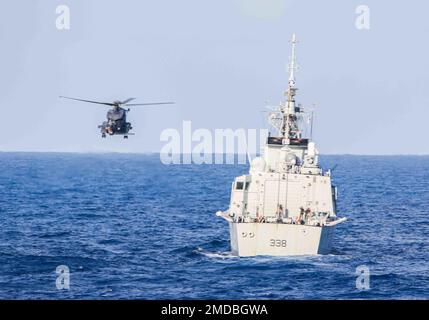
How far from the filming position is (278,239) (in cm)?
6253

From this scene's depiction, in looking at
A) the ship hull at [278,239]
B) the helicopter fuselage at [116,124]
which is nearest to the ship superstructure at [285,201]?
the ship hull at [278,239]

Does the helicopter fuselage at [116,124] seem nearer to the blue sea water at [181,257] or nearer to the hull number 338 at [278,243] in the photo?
the blue sea water at [181,257]

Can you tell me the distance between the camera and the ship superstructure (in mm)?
62594

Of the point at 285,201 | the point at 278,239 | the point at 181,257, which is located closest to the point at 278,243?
the point at 278,239

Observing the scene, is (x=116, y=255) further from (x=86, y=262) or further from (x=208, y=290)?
(x=208, y=290)

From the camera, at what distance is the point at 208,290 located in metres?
51.9

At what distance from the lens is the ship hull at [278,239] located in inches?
2452

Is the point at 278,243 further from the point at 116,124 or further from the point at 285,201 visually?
the point at 116,124

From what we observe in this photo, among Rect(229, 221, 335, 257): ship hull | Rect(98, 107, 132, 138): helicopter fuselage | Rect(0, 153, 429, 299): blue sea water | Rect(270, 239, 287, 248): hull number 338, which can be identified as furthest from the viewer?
Rect(98, 107, 132, 138): helicopter fuselage

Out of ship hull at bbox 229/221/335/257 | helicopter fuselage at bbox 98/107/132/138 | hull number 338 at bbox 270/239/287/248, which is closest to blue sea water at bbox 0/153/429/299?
ship hull at bbox 229/221/335/257

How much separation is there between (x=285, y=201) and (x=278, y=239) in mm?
4918

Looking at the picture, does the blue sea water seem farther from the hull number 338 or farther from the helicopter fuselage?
the helicopter fuselage
